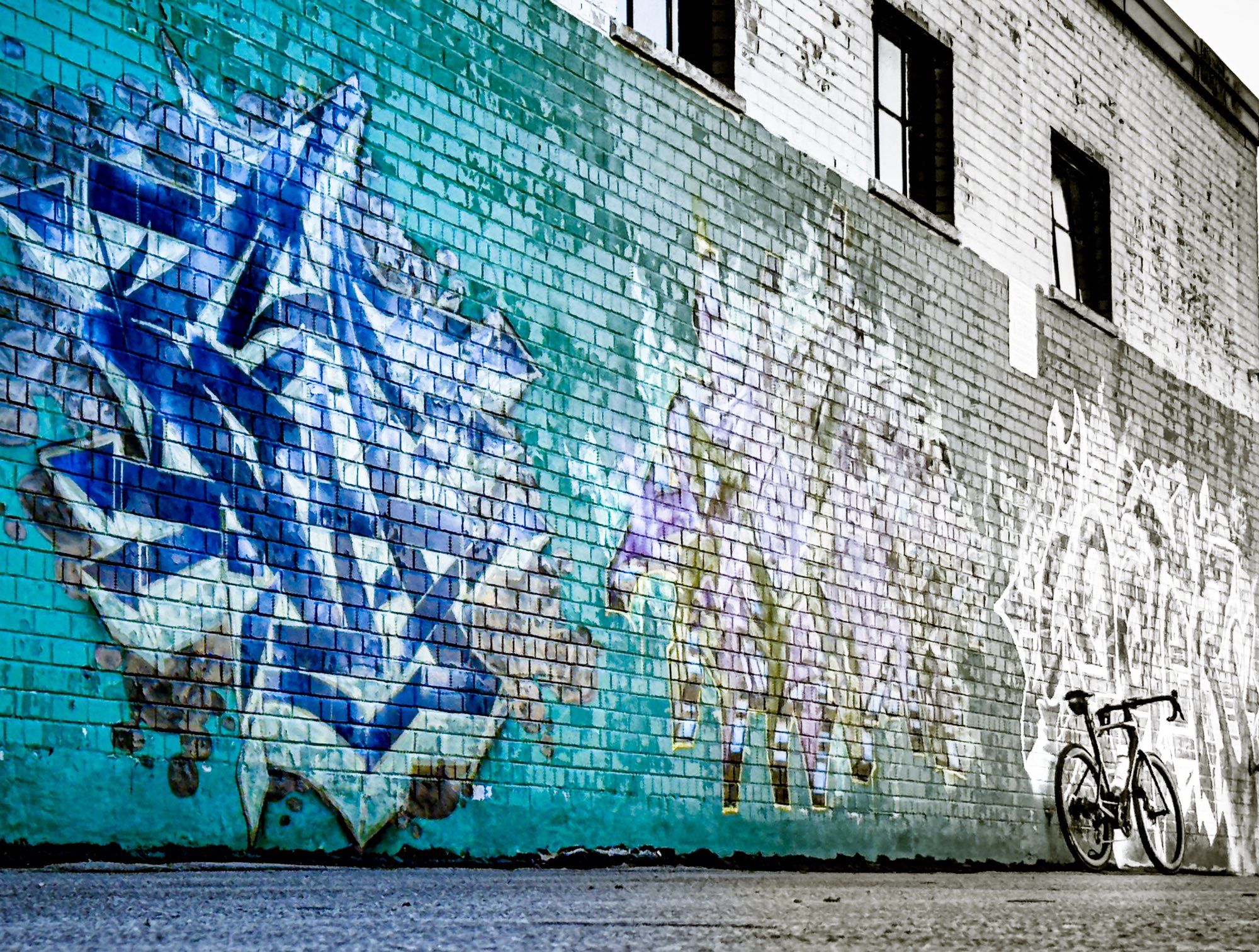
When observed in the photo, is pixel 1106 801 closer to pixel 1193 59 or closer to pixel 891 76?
pixel 891 76

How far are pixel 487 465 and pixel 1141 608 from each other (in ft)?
26.9

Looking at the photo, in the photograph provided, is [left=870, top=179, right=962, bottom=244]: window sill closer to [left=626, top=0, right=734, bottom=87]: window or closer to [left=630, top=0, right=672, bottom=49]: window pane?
[left=626, top=0, right=734, bottom=87]: window

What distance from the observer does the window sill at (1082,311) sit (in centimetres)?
1388

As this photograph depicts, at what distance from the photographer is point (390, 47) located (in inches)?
323

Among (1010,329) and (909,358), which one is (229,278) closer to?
(909,358)

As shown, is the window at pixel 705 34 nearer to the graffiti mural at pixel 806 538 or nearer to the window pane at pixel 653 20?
the window pane at pixel 653 20

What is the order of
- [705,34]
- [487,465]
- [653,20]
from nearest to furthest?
[487,465] → [653,20] → [705,34]

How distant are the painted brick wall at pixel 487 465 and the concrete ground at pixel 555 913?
89 cm

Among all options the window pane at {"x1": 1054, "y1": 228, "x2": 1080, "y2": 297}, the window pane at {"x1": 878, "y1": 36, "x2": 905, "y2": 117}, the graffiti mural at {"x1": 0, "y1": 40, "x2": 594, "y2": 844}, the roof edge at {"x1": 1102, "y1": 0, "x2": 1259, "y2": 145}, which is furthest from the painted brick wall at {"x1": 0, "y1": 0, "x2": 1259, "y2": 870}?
the roof edge at {"x1": 1102, "y1": 0, "x2": 1259, "y2": 145}

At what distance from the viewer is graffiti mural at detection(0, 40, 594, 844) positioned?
659cm

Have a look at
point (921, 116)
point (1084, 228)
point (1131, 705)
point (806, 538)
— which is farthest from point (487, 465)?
point (1084, 228)

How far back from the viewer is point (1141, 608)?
14.9 m

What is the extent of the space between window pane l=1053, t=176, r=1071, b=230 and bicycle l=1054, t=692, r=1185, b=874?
3.95m

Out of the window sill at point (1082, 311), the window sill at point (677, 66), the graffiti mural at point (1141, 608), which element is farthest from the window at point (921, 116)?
the window sill at point (677, 66)
